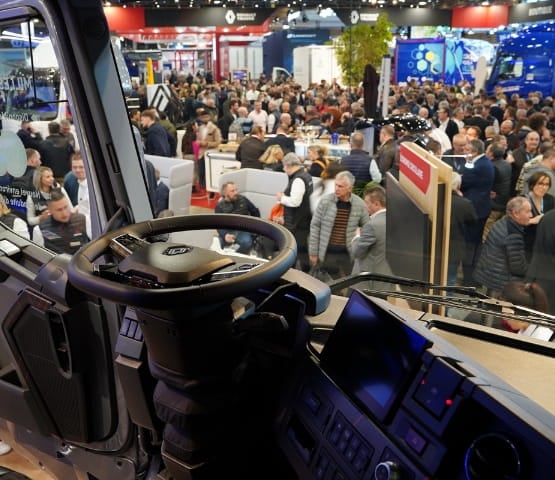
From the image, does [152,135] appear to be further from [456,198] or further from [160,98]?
[456,198]

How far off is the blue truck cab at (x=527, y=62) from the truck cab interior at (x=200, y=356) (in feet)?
41.0

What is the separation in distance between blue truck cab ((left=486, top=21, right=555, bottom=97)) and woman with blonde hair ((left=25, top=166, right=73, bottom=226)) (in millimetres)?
12580

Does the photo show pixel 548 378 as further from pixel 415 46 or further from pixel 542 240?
pixel 415 46

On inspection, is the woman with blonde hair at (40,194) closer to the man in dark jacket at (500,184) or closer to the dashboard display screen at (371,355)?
the dashboard display screen at (371,355)

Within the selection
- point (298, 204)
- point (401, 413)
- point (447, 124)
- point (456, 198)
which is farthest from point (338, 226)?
point (447, 124)

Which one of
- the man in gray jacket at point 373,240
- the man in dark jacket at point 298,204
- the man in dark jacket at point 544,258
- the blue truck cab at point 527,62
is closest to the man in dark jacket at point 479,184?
the man in dark jacket at point 544,258

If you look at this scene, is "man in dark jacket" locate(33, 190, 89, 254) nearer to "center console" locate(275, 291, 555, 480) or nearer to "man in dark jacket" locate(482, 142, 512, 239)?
"center console" locate(275, 291, 555, 480)

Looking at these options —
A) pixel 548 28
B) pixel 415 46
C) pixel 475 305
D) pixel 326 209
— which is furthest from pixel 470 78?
pixel 475 305

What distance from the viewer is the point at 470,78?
63.3 feet

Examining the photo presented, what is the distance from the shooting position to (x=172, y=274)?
53.6 inches

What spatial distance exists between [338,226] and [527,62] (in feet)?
34.9

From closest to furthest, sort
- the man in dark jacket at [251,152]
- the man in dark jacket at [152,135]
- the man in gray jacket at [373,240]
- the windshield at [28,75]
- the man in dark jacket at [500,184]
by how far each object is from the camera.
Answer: the windshield at [28,75] → the man in gray jacket at [373,240] → the man in dark jacket at [500,184] → the man in dark jacket at [251,152] → the man in dark jacket at [152,135]

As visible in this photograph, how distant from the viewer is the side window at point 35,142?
2.08m

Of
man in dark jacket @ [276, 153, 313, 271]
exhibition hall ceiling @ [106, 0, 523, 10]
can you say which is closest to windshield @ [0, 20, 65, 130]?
man in dark jacket @ [276, 153, 313, 271]
